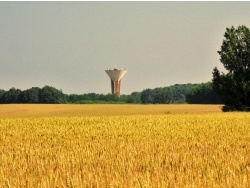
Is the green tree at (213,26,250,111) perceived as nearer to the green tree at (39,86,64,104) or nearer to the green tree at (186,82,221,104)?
the green tree at (186,82,221,104)

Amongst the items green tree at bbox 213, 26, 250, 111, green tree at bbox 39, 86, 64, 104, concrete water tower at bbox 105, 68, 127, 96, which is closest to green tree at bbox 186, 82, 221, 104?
green tree at bbox 39, 86, 64, 104

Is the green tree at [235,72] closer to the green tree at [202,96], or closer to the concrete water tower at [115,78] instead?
the green tree at [202,96]

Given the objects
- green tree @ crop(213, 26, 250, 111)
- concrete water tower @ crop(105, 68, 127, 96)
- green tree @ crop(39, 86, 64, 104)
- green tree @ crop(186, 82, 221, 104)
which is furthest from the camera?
concrete water tower @ crop(105, 68, 127, 96)

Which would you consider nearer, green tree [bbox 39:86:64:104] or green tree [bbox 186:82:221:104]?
green tree [bbox 39:86:64:104]

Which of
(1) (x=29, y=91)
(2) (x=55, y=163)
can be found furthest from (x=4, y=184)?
(1) (x=29, y=91)

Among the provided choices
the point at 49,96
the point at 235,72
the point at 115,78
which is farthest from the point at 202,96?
the point at 235,72

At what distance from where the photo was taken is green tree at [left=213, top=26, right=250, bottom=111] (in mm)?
63781

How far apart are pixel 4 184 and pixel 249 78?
200 ft

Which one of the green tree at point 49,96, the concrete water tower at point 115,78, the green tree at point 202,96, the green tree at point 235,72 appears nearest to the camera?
the green tree at point 235,72

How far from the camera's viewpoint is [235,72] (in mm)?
66125

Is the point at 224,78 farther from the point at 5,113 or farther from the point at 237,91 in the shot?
the point at 5,113

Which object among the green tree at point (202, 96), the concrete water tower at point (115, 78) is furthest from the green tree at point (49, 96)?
the concrete water tower at point (115, 78)

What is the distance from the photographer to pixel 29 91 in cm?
11462

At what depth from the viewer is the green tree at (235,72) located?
6378 centimetres
